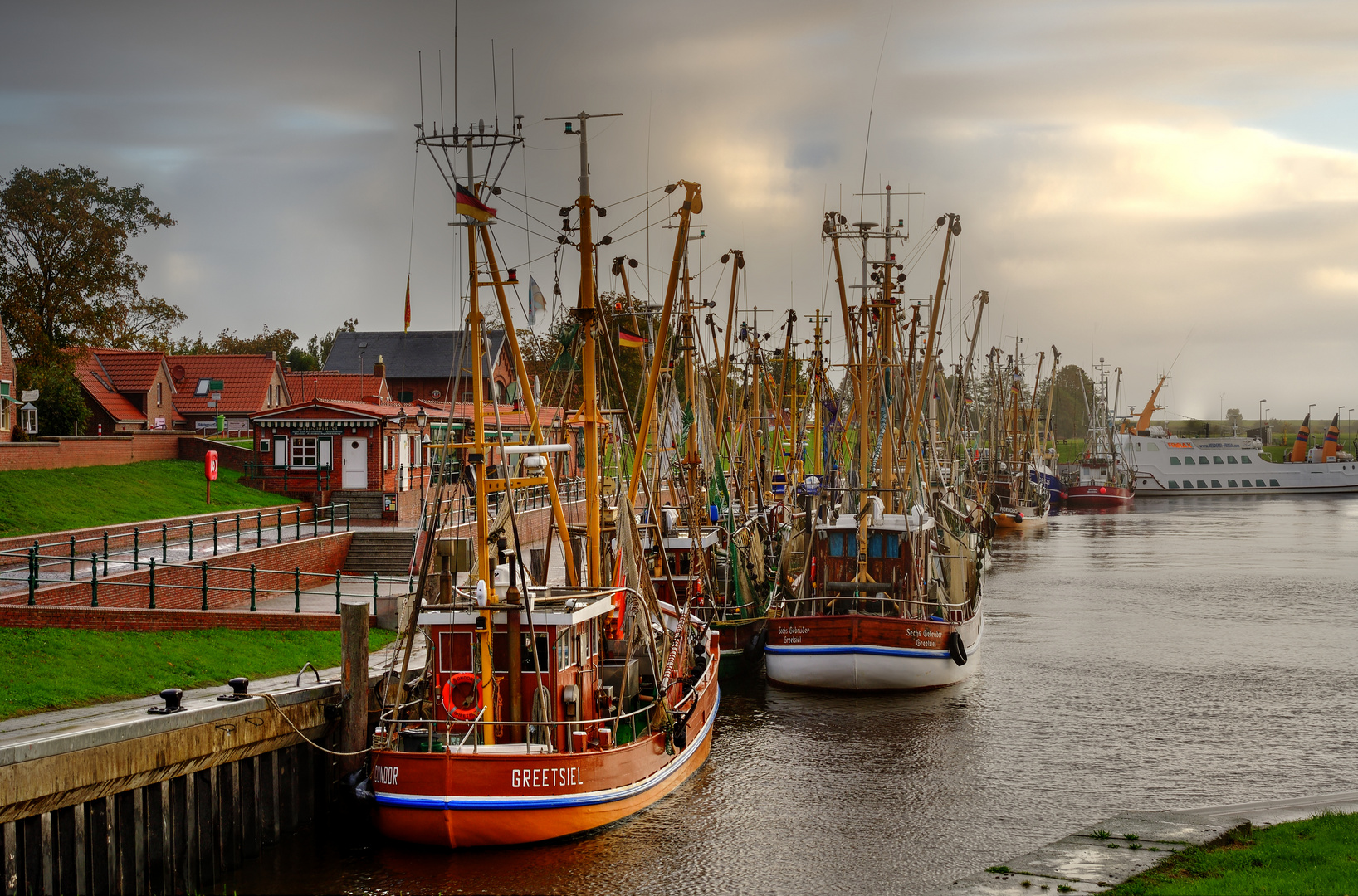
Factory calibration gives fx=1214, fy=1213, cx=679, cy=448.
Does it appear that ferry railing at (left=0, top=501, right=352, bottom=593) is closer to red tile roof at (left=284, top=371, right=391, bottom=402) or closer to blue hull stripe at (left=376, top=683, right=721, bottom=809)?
blue hull stripe at (left=376, top=683, right=721, bottom=809)

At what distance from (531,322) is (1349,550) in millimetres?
62018

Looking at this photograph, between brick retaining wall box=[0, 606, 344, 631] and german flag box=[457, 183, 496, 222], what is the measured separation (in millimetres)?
10051

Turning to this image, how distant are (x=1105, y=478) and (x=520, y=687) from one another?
114 metres

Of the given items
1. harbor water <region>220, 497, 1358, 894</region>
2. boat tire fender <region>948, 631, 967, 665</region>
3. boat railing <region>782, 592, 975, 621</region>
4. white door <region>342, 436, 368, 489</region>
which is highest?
white door <region>342, 436, 368, 489</region>

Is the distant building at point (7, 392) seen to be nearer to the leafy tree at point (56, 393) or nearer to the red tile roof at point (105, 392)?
the leafy tree at point (56, 393)

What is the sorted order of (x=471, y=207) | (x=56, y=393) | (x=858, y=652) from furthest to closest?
(x=56, y=393) < (x=858, y=652) < (x=471, y=207)

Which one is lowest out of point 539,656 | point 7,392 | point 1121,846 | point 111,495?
point 1121,846

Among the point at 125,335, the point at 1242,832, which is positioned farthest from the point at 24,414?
the point at 1242,832

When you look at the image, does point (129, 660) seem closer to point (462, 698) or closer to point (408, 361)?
point (462, 698)

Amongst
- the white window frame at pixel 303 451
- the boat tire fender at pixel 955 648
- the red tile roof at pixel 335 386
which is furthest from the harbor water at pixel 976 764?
the red tile roof at pixel 335 386

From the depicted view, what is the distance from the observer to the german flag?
20.6 metres

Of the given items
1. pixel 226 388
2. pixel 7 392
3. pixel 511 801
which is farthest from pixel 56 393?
pixel 511 801

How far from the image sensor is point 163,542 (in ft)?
99.6

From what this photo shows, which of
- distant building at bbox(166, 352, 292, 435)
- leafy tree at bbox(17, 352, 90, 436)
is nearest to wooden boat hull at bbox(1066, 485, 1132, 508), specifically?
distant building at bbox(166, 352, 292, 435)
